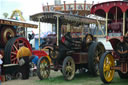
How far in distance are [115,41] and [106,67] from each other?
144cm

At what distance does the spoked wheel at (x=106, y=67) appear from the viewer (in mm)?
6000

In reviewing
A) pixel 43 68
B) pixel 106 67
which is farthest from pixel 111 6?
pixel 43 68

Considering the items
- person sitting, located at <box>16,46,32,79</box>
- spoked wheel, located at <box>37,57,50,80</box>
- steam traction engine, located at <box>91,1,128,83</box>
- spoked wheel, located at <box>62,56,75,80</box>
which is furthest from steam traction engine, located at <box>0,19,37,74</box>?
steam traction engine, located at <box>91,1,128,83</box>

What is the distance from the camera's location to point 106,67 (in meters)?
6.21

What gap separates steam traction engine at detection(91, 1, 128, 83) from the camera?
627 centimetres

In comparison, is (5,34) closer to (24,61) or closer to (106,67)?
(24,61)

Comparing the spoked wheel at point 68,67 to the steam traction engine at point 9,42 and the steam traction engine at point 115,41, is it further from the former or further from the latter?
the steam traction engine at point 9,42

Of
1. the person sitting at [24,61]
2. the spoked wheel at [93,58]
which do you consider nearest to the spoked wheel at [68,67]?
the spoked wheel at [93,58]

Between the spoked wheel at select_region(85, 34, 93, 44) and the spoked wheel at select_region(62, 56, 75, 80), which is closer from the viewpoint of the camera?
the spoked wheel at select_region(62, 56, 75, 80)

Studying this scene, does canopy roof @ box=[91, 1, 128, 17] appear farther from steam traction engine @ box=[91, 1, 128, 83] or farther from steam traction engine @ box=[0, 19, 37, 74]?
steam traction engine @ box=[0, 19, 37, 74]

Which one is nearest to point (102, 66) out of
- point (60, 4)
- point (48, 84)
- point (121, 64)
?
point (121, 64)

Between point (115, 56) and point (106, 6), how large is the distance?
1790 mm

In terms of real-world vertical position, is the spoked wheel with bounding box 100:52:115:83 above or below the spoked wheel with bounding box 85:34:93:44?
below

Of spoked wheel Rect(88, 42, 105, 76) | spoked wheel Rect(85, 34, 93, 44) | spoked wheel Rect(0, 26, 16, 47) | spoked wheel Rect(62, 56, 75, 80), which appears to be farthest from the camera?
spoked wheel Rect(0, 26, 16, 47)
